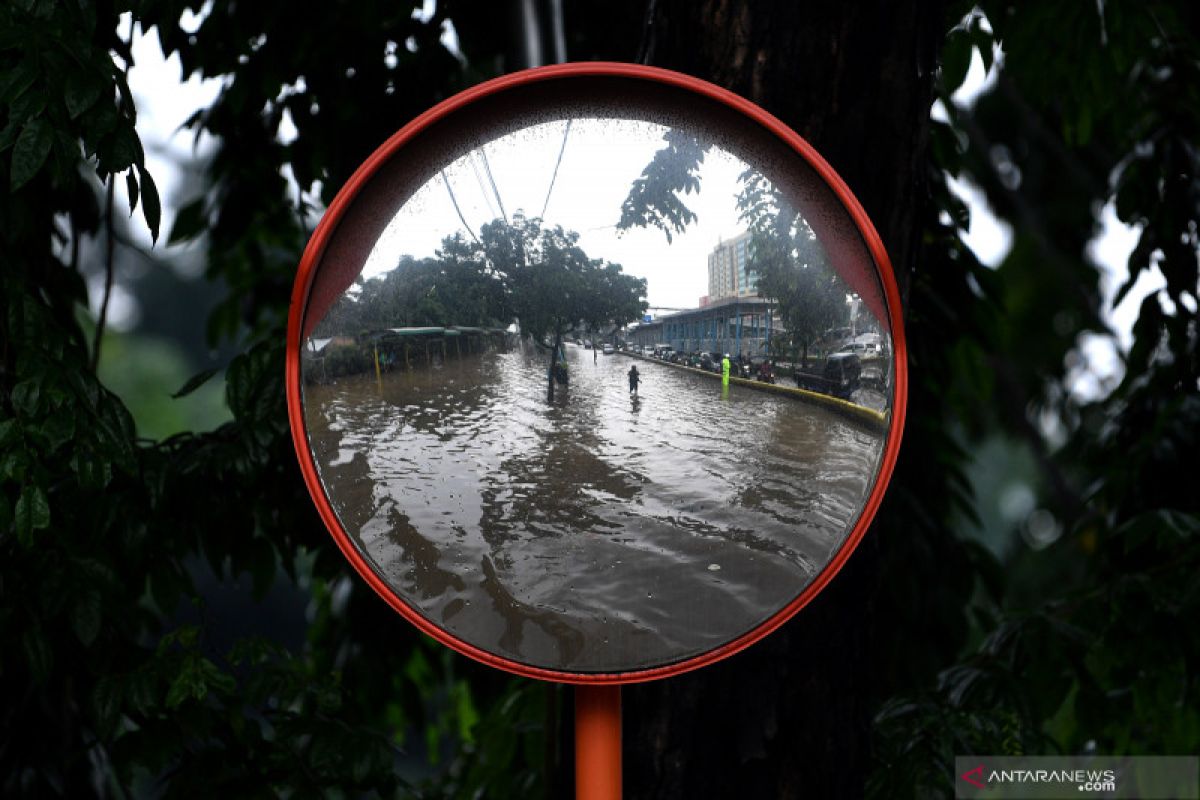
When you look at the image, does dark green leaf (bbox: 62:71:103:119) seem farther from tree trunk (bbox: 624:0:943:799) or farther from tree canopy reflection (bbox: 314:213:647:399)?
tree trunk (bbox: 624:0:943:799)

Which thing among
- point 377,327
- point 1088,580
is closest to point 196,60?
point 377,327

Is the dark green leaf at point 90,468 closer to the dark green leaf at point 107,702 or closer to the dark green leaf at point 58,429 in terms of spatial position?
the dark green leaf at point 58,429

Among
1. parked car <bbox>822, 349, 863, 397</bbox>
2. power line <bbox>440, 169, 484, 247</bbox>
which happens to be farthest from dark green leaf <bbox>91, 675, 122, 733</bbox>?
parked car <bbox>822, 349, 863, 397</bbox>

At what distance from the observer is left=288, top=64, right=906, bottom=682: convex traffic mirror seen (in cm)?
85

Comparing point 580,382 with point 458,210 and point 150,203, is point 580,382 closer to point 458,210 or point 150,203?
point 458,210

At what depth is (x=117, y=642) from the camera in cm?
142

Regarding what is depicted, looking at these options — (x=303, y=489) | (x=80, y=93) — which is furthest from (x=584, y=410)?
(x=303, y=489)

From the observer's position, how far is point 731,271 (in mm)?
882

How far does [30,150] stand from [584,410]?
0.63m

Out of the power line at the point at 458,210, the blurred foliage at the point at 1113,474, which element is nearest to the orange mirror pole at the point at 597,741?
the power line at the point at 458,210

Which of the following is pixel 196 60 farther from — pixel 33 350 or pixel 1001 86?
pixel 1001 86

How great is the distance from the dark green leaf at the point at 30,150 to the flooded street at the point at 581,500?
1.41ft

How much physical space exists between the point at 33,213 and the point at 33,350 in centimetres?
39

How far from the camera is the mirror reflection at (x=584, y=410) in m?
0.85
